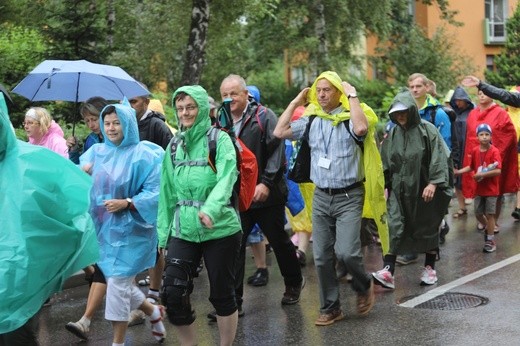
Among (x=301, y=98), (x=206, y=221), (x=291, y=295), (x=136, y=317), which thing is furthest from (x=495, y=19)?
(x=206, y=221)

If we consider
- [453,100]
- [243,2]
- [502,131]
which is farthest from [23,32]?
[502,131]

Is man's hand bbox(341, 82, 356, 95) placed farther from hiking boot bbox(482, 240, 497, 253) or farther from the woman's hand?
hiking boot bbox(482, 240, 497, 253)

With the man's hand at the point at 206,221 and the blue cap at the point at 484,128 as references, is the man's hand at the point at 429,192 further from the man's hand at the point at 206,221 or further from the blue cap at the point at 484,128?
the blue cap at the point at 484,128

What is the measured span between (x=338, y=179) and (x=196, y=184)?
160 centimetres

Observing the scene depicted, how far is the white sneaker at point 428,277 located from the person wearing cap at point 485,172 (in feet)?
7.45

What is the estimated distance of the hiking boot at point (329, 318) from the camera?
713 cm

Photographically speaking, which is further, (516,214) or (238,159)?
(516,214)

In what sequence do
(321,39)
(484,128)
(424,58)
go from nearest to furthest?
(484,128) < (321,39) < (424,58)

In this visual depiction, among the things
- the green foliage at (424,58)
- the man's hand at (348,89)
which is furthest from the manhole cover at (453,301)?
the green foliage at (424,58)

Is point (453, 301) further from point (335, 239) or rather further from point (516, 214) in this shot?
point (516, 214)

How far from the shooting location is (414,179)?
8.11 m

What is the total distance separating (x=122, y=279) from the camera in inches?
249

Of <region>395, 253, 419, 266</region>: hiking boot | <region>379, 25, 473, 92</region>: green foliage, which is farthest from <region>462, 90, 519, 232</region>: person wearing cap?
<region>379, 25, 473, 92</region>: green foliage

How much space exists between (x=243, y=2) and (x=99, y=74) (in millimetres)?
11665
